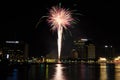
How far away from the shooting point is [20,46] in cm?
18312

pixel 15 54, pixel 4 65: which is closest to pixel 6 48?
pixel 15 54

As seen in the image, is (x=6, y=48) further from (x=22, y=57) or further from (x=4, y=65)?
(x=4, y=65)

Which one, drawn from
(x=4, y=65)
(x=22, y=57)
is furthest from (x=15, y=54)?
(x=4, y=65)

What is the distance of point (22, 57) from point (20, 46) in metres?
9.80

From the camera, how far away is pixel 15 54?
568 ft

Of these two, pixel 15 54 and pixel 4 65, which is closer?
pixel 4 65

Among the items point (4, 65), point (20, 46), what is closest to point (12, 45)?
point (20, 46)

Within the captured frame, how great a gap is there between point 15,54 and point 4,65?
120 m

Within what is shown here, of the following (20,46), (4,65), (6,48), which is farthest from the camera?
(20,46)

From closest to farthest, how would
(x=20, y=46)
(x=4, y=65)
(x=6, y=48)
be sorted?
(x=4, y=65) → (x=6, y=48) → (x=20, y=46)

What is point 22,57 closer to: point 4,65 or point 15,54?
point 15,54

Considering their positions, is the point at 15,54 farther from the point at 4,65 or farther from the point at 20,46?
the point at 4,65

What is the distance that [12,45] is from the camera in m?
179

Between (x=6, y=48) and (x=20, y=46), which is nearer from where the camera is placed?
(x=6, y=48)
